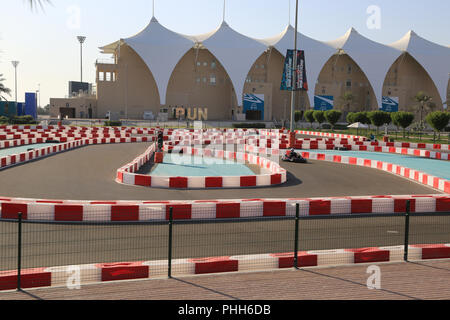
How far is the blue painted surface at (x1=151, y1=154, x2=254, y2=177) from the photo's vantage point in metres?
18.1

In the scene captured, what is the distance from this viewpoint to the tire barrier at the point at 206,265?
6293 mm

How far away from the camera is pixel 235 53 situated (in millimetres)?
74188

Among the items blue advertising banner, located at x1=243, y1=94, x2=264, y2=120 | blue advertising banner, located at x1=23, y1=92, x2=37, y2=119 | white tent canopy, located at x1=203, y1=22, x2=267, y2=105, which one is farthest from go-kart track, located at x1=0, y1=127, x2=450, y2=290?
blue advertising banner, located at x1=243, y1=94, x2=264, y2=120

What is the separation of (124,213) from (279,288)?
16.0 ft

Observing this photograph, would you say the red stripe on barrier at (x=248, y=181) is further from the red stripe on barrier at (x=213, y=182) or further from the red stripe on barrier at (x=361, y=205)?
the red stripe on barrier at (x=361, y=205)

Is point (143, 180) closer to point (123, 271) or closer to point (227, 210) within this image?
point (227, 210)

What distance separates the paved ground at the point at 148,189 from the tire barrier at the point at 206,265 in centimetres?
577

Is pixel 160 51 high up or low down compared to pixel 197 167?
up

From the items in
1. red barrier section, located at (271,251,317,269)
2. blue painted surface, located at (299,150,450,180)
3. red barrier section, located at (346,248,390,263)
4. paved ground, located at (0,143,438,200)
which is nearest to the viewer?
red barrier section, located at (271,251,317,269)

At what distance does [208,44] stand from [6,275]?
69743mm

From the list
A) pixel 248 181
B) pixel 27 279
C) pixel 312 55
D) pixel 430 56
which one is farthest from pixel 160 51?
pixel 27 279

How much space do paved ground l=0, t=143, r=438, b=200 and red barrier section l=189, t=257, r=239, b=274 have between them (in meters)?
5.94

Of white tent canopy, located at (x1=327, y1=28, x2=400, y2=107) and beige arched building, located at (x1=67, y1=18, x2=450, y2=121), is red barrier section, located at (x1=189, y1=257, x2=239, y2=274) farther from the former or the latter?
white tent canopy, located at (x1=327, y1=28, x2=400, y2=107)
